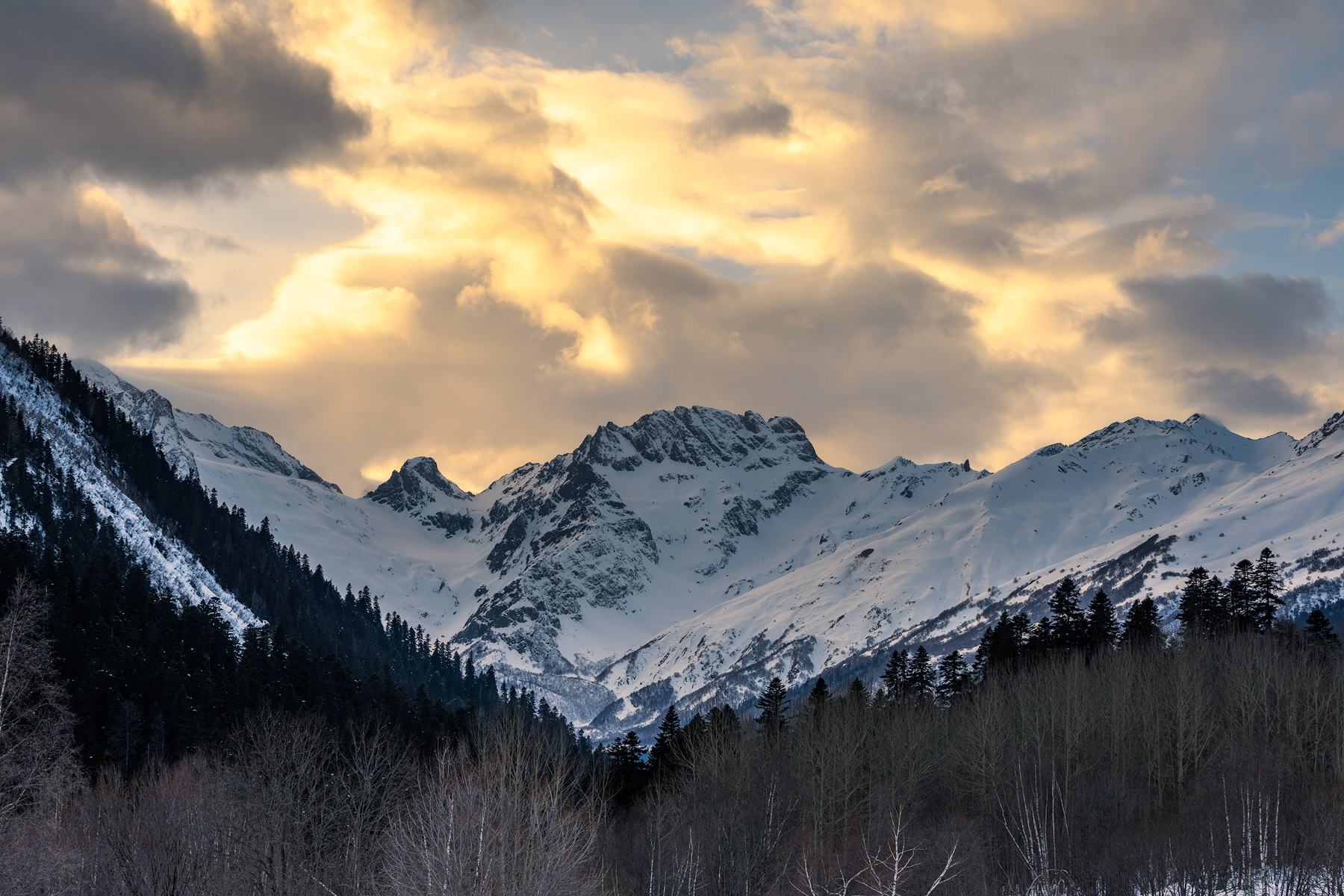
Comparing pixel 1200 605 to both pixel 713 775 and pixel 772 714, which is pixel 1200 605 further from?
pixel 713 775

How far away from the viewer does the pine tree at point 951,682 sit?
93938mm

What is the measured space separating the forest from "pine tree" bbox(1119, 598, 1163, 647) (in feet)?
1.07

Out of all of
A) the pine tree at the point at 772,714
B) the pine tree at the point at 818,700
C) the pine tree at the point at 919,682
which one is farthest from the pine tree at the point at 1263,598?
the pine tree at the point at 772,714

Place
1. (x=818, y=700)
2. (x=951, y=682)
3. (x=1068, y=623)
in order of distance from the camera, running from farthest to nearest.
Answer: (x=951, y=682)
(x=1068, y=623)
(x=818, y=700)

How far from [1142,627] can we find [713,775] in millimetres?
43907

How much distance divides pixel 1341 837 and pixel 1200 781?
52.7 feet

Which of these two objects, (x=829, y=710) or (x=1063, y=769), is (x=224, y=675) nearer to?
(x=829, y=710)

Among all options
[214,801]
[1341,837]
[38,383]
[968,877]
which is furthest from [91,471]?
[1341,837]

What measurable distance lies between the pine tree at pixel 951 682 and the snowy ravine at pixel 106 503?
88.9 metres

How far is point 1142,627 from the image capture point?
9144cm

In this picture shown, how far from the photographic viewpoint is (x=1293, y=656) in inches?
2810

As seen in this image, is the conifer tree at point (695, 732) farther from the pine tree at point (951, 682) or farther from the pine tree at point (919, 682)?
the pine tree at point (951, 682)

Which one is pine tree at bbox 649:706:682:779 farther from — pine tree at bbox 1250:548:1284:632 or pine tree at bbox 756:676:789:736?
pine tree at bbox 1250:548:1284:632

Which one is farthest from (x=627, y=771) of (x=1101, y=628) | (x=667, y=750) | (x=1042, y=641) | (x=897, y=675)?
(x=1101, y=628)
